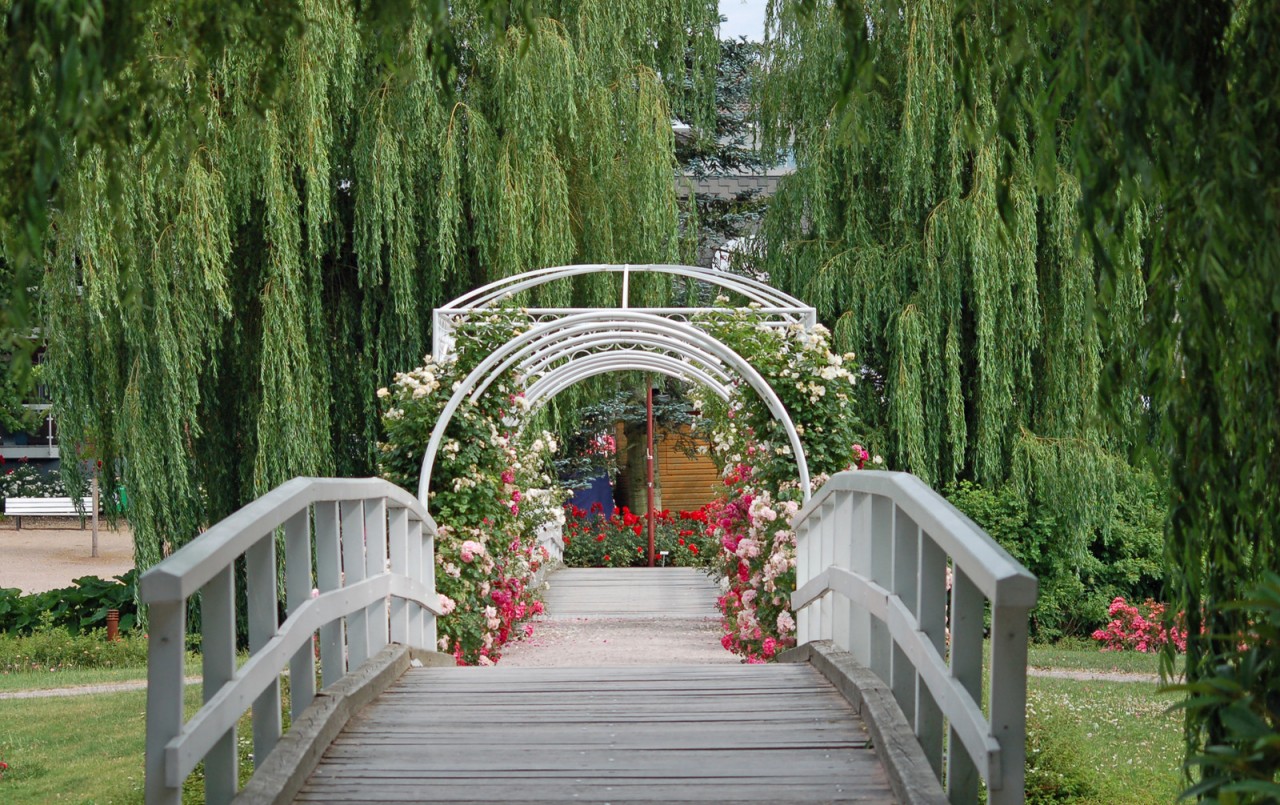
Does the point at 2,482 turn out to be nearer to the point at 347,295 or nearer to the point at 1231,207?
the point at 347,295

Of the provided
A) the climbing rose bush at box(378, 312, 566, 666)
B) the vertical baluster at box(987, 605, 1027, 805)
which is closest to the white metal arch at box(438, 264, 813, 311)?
the climbing rose bush at box(378, 312, 566, 666)

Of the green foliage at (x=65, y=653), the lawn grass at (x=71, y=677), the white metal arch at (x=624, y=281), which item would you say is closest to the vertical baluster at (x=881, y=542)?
the white metal arch at (x=624, y=281)

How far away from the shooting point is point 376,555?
5414 mm

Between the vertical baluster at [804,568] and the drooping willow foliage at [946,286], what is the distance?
4.44 m

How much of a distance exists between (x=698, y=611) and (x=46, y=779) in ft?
22.6

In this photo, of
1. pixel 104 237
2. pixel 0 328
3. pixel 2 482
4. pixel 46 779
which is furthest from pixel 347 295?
pixel 2 482

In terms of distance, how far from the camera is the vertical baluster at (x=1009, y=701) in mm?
2715

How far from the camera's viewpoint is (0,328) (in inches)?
92.7

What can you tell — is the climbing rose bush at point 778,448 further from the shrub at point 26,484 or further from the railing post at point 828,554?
the shrub at point 26,484

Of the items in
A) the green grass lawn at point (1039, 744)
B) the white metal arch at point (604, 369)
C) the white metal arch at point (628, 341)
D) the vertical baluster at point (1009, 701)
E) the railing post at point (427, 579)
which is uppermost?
the white metal arch at point (628, 341)

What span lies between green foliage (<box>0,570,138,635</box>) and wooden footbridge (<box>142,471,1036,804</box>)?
919cm

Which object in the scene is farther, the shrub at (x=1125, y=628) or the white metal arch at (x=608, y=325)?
the shrub at (x=1125, y=628)

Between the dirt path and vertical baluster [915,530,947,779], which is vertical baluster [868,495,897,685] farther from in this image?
the dirt path

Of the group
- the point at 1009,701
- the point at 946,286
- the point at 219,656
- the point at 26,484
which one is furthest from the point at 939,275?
the point at 26,484
